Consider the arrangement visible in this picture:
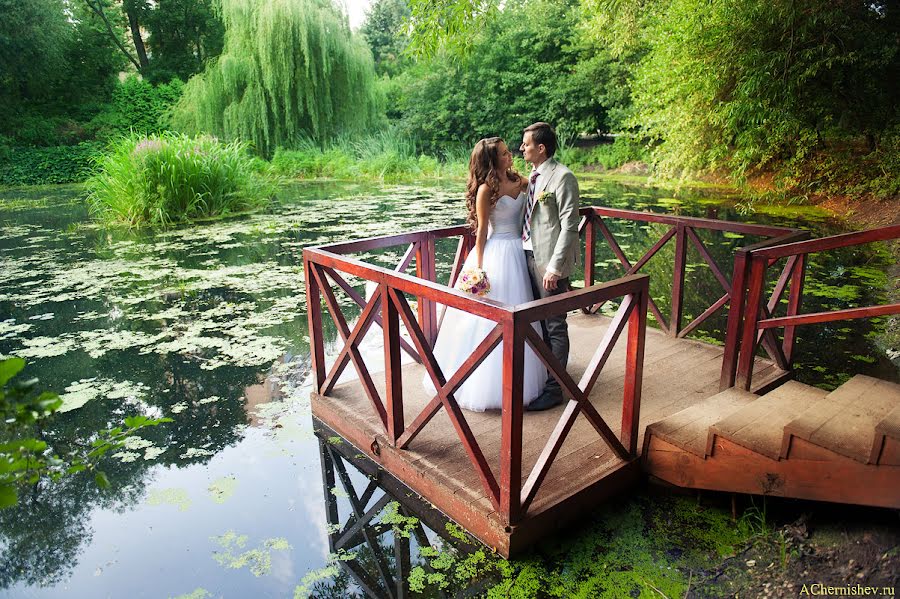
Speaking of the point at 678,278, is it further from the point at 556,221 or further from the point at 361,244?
the point at 361,244

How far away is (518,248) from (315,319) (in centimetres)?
135

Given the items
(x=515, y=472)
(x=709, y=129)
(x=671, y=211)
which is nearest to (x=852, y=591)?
(x=515, y=472)

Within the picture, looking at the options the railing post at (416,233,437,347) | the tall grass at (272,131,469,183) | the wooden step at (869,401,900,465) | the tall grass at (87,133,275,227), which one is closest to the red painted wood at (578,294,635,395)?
the wooden step at (869,401,900,465)

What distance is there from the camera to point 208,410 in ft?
A: 13.7

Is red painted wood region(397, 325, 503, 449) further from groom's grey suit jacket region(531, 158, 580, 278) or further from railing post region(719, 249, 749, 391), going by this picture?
railing post region(719, 249, 749, 391)

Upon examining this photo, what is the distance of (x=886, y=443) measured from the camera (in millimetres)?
2104

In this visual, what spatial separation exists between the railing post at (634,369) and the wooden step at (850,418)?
0.66m

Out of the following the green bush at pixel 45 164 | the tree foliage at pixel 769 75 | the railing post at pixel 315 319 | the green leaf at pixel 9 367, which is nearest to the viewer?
the green leaf at pixel 9 367

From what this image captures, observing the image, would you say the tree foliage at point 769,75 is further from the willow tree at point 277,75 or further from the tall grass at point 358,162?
the willow tree at point 277,75

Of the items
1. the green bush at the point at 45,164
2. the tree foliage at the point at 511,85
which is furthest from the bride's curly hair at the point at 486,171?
the green bush at the point at 45,164

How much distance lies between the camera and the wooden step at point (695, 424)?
276 centimetres

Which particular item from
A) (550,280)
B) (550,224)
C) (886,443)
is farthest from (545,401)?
(886,443)

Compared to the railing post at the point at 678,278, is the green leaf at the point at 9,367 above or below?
above

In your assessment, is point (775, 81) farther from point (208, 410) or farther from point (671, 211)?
point (208, 410)
